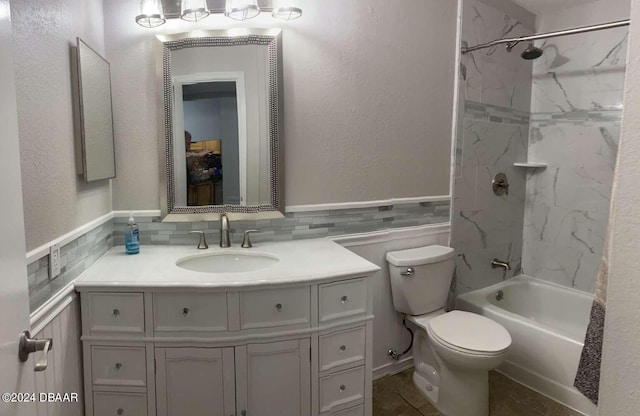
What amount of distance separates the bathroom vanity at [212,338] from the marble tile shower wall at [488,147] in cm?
129

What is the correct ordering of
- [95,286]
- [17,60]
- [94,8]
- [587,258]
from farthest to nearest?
[587,258]
[94,8]
[95,286]
[17,60]

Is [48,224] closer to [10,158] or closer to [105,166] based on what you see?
[105,166]

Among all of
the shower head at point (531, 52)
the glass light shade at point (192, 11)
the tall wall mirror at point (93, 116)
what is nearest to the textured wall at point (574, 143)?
the shower head at point (531, 52)

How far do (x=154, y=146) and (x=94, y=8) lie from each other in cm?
66

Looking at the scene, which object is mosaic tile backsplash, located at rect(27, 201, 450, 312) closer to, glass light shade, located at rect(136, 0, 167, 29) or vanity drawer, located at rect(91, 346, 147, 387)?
vanity drawer, located at rect(91, 346, 147, 387)

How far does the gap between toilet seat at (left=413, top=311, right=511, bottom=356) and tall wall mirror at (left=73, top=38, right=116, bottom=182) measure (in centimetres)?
182

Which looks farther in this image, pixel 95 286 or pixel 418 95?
pixel 418 95

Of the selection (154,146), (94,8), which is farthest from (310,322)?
(94,8)

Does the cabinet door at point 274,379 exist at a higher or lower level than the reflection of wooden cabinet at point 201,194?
lower

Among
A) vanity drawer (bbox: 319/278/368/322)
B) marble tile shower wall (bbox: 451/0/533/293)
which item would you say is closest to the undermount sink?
vanity drawer (bbox: 319/278/368/322)

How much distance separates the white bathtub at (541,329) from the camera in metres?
2.12

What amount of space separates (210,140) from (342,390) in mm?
1361

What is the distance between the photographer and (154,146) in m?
1.95

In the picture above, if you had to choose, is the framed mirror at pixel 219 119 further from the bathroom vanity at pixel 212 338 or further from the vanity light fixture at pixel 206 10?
the bathroom vanity at pixel 212 338
